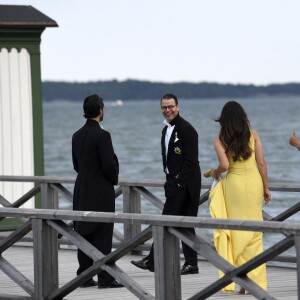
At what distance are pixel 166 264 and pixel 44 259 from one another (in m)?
1.12

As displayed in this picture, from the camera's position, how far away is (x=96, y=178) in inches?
385

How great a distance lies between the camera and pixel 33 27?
563 inches

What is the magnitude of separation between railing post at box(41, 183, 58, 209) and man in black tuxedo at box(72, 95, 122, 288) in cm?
299

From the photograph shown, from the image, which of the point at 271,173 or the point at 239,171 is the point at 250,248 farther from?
the point at 271,173

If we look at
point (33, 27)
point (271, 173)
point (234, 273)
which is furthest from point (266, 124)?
point (234, 273)

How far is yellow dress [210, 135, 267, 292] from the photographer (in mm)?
9578

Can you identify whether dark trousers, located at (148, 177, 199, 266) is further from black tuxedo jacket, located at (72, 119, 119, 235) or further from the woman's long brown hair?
the woman's long brown hair

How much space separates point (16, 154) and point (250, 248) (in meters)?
5.08

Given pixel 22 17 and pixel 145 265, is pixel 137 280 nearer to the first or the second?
pixel 145 265

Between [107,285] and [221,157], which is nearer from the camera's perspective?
[221,157]

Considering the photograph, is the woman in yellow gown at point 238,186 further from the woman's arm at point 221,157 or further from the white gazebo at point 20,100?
the white gazebo at point 20,100

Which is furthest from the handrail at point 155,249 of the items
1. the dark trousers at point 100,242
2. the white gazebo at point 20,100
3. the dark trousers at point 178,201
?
the white gazebo at point 20,100

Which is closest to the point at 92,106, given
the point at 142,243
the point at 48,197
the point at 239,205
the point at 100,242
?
the point at 100,242

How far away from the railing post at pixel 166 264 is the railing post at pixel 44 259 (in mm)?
999
